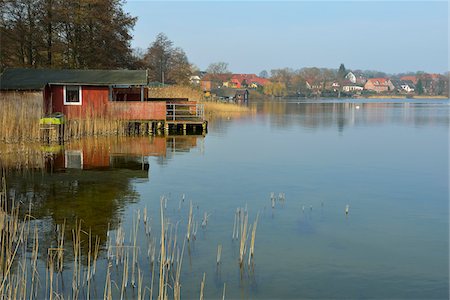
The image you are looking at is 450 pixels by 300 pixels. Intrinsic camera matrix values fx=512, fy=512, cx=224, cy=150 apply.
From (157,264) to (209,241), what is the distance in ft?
6.14

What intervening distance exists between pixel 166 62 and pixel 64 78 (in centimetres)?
6543

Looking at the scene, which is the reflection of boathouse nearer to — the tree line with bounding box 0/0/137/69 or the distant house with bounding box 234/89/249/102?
the tree line with bounding box 0/0/137/69

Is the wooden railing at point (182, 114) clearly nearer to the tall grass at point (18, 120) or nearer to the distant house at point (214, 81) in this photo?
the tall grass at point (18, 120)

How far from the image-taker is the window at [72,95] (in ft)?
113

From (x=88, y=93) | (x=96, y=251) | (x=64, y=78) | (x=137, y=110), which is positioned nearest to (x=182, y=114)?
(x=137, y=110)

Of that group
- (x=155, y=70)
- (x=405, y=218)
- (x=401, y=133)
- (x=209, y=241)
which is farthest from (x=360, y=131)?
(x=155, y=70)

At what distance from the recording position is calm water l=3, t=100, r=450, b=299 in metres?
9.62

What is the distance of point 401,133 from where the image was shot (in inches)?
1583

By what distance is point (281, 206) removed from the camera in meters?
15.1

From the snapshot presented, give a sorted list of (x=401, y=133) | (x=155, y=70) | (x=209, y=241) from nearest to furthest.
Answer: (x=209, y=241)
(x=401, y=133)
(x=155, y=70)

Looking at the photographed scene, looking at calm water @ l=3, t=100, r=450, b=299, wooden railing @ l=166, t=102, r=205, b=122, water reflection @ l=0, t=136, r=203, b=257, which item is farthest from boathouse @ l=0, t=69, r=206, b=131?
calm water @ l=3, t=100, r=450, b=299

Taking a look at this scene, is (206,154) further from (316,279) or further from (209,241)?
(316,279)

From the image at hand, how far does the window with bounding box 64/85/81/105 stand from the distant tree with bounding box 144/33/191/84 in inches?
2268

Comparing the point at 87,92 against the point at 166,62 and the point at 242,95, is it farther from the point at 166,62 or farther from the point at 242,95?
the point at 242,95
